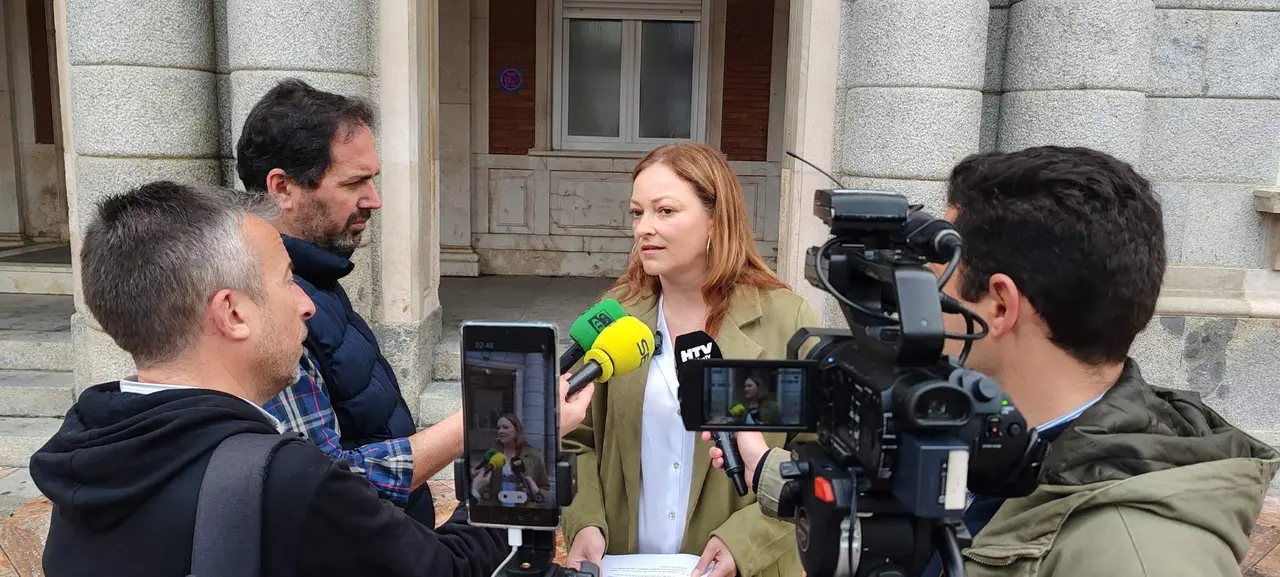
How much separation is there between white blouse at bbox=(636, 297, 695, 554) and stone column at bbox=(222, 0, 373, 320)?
293 centimetres

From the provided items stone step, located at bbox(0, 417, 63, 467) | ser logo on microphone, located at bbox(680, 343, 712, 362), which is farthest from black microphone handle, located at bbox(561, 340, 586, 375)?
stone step, located at bbox(0, 417, 63, 467)

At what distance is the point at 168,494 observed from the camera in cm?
122

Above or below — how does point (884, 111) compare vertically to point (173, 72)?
below

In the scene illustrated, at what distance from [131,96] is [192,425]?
380 centimetres

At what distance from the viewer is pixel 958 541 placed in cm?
108

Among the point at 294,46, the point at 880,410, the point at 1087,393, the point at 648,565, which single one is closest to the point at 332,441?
the point at 648,565

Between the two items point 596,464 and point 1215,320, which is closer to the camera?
point 596,464

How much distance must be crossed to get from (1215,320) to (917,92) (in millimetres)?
2165

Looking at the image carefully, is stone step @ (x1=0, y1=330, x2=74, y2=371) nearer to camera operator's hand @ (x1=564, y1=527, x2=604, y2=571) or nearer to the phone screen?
camera operator's hand @ (x1=564, y1=527, x2=604, y2=571)

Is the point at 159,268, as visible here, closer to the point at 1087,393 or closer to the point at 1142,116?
the point at 1087,393

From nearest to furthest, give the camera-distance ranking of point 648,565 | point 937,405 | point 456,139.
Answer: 1. point 937,405
2. point 648,565
3. point 456,139

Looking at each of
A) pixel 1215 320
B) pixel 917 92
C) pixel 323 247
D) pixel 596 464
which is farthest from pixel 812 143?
pixel 323 247

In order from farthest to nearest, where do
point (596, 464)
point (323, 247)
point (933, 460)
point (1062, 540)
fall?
1. point (596, 464)
2. point (323, 247)
3. point (1062, 540)
4. point (933, 460)

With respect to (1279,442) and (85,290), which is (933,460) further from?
(1279,442)
